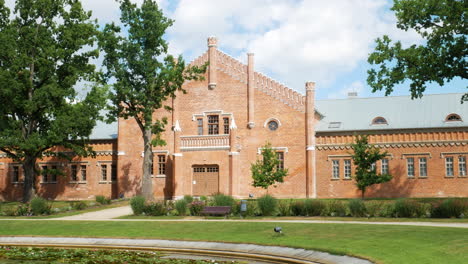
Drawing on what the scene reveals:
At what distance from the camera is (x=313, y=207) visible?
87.6ft

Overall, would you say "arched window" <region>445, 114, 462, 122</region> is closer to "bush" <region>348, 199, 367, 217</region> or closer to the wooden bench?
"bush" <region>348, 199, 367, 217</region>

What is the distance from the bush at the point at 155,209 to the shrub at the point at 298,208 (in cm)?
732

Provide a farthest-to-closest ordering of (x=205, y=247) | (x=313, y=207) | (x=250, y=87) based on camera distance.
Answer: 1. (x=250, y=87)
2. (x=313, y=207)
3. (x=205, y=247)

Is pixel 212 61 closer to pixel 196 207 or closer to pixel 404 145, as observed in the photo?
pixel 404 145

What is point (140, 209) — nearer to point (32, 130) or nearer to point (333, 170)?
point (32, 130)

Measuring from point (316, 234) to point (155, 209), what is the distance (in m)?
13.0

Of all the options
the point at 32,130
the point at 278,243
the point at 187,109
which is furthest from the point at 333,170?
the point at 278,243

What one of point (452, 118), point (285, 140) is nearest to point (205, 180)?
point (285, 140)

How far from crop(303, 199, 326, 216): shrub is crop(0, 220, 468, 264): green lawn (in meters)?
4.53

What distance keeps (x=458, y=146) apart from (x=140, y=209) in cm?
2483

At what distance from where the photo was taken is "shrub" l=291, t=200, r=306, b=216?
88.6ft

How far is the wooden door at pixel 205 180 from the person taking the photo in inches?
1684

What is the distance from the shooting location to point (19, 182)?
50.2m

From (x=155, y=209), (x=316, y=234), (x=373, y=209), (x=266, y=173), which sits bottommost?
(x=316, y=234)
